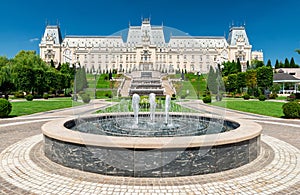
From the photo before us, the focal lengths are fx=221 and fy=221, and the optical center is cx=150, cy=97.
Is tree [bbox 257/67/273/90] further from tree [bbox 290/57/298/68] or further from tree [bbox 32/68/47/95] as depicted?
tree [bbox 290/57/298/68]

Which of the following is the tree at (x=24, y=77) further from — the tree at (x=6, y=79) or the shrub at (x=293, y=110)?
the shrub at (x=293, y=110)

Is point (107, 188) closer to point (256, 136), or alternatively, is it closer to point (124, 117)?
point (256, 136)

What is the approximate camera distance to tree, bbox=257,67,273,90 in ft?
138

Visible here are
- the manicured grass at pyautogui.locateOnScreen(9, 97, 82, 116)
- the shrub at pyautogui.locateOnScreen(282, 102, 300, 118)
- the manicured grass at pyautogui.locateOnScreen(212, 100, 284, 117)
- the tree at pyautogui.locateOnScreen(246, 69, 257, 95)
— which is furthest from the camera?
the tree at pyautogui.locateOnScreen(246, 69, 257, 95)

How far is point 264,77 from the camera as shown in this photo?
4244 cm

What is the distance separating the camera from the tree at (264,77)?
42.1 meters

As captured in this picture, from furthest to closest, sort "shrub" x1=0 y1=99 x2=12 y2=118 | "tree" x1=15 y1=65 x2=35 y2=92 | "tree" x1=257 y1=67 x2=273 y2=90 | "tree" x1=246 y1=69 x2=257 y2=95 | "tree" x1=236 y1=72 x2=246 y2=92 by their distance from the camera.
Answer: "tree" x1=236 y1=72 x2=246 y2=92, "tree" x1=246 y1=69 x2=257 y2=95, "tree" x1=257 y1=67 x2=273 y2=90, "tree" x1=15 y1=65 x2=35 y2=92, "shrub" x1=0 y1=99 x2=12 y2=118

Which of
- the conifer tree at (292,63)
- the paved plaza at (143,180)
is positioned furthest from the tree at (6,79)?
the conifer tree at (292,63)

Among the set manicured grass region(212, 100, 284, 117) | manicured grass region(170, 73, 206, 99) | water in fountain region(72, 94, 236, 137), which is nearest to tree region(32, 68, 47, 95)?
manicured grass region(170, 73, 206, 99)

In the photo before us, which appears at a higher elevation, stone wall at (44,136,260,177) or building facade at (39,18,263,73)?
building facade at (39,18,263,73)

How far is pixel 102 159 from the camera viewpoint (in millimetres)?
4895

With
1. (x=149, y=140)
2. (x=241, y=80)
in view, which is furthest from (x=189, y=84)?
(x=241, y=80)

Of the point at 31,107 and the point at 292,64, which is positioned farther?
the point at 292,64

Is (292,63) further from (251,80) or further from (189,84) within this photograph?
(189,84)
